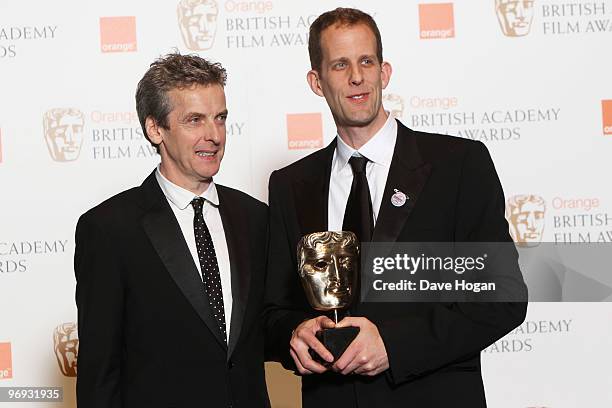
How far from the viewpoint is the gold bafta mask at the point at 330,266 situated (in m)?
2.09

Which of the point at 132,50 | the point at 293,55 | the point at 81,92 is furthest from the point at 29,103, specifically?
the point at 293,55

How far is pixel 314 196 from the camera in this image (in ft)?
7.69

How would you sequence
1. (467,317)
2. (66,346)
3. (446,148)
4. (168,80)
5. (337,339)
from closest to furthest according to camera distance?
(337,339)
(467,317)
(446,148)
(168,80)
(66,346)

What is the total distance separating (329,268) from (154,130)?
26.9 inches

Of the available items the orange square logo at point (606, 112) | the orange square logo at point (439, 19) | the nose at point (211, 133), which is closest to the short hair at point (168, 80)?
the nose at point (211, 133)

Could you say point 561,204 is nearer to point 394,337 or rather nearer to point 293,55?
point 293,55

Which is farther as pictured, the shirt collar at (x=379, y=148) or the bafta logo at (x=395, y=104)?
the bafta logo at (x=395, y=104)

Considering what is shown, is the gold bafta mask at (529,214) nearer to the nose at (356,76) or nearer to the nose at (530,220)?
the nose at (530,220)

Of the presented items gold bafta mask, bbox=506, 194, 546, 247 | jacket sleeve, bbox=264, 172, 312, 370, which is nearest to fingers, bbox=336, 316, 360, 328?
jacket sleeve, bbox=264, 172, 312, 370

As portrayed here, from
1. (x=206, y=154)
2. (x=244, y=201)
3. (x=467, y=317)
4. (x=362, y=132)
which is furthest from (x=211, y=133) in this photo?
(x=467, y=317)

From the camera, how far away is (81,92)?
3844 millimetres

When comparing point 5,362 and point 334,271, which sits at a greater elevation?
point 334,271

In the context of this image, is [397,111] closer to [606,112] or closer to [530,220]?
[530,220]

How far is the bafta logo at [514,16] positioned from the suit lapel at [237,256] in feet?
5.67
